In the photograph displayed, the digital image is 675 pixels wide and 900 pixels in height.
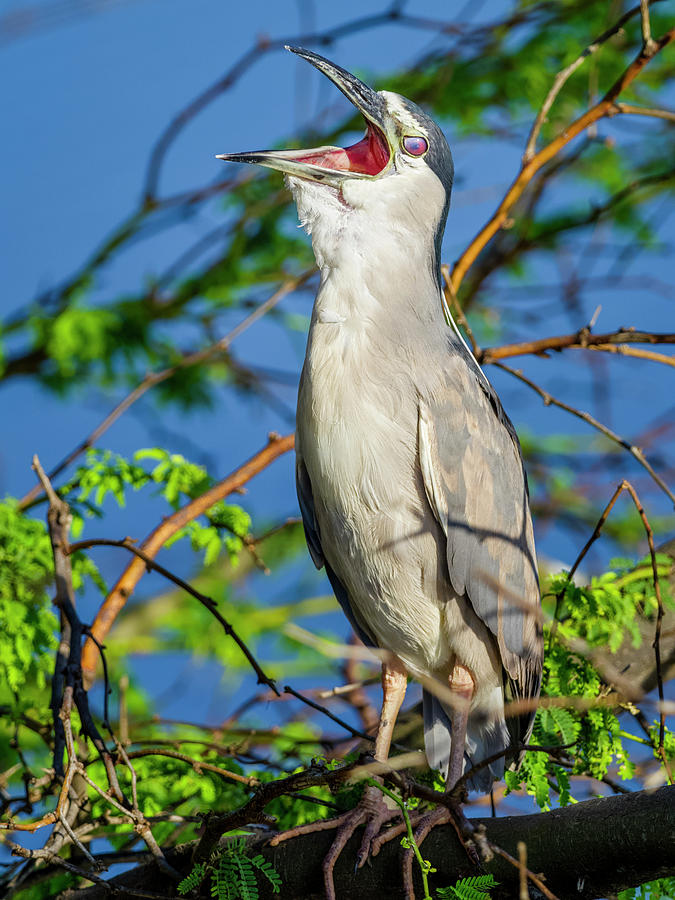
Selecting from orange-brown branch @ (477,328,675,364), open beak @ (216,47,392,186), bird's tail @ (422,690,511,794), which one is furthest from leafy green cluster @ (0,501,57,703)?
orange-brown branch @ (477,328,675,364)

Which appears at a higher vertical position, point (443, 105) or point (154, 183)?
point (443, 105)

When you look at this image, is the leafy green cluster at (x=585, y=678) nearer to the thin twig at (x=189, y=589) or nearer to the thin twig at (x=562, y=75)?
the thin twig at (x=189, y=589)

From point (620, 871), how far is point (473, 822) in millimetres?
218

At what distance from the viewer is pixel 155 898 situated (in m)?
1.56

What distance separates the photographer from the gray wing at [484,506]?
1791 millimetres

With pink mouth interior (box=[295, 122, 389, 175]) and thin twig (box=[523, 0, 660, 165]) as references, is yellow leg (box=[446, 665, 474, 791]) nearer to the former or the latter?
pink mouth interior (box=[295, 122, 389, 175])

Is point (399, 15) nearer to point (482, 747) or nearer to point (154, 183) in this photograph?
point (154, 183)

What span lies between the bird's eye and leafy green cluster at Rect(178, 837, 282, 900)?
1.37 metres

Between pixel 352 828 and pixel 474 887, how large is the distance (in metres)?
0.30

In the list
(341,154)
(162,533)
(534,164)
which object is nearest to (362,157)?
(341,154)

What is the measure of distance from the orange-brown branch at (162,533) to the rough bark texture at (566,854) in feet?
2.42

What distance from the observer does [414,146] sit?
1896mm

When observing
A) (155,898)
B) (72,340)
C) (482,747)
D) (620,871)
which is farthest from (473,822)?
(72,340)

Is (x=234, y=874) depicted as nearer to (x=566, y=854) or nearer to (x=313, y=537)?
(x=566, y=854)
